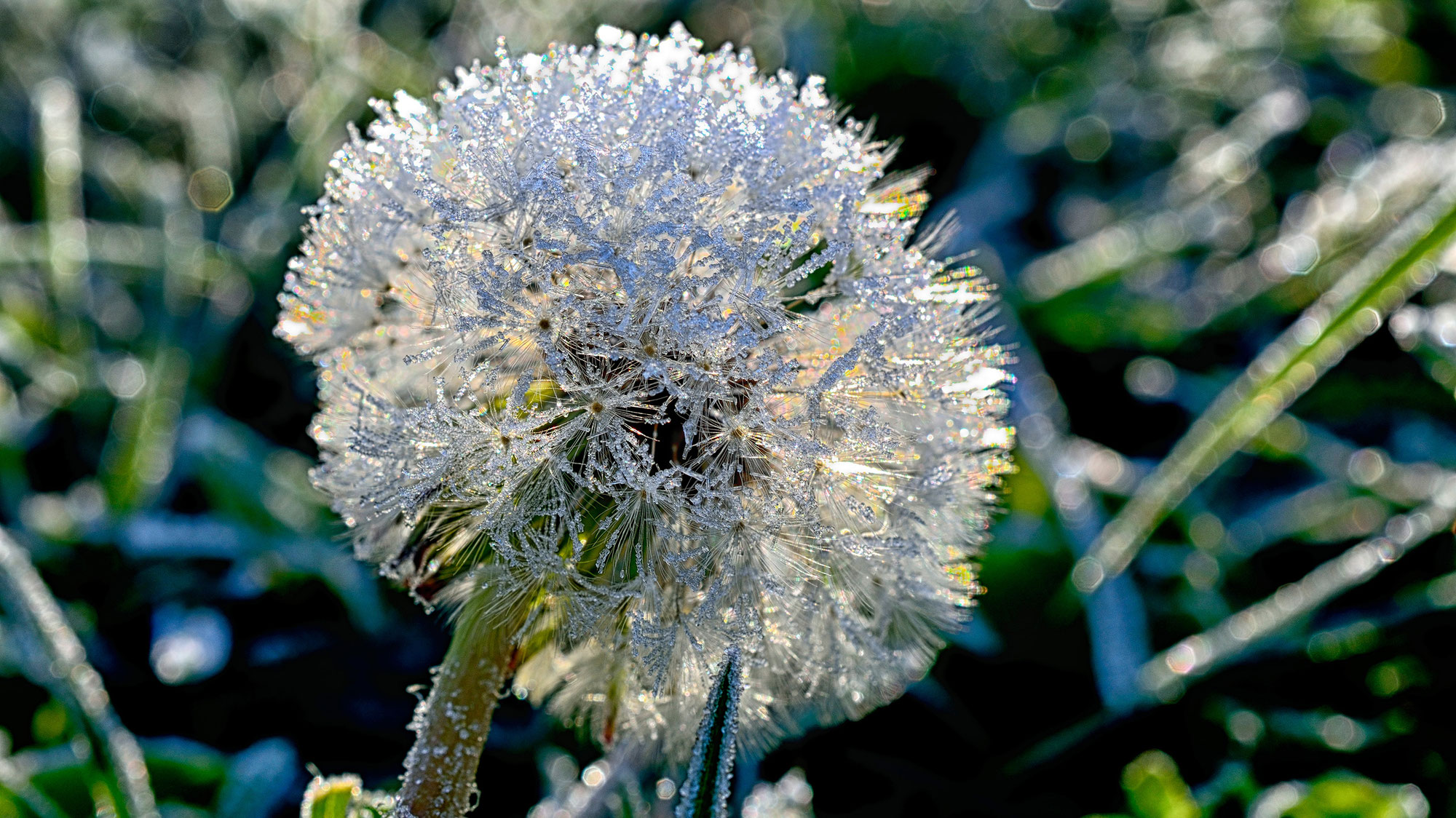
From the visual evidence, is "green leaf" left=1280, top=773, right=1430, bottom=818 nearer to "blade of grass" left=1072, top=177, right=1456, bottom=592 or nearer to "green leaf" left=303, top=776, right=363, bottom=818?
"blade of grass" left=1072, top=177, right=1456, bottom=592

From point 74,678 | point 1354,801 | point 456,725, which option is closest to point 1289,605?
point 1354,801

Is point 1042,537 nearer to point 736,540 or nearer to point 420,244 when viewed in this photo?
point 736,540

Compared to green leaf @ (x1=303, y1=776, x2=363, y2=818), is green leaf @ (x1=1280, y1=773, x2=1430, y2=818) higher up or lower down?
higher up

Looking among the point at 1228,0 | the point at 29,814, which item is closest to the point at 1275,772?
the point at 29,814

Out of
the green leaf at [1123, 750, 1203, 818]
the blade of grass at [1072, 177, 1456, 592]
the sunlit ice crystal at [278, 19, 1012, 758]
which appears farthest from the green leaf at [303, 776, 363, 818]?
the blade of grass at [1072, 177, 1456, 592]

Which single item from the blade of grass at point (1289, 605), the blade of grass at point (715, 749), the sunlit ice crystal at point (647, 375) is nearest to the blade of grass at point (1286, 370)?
the blade of grass at point (1289, 605)

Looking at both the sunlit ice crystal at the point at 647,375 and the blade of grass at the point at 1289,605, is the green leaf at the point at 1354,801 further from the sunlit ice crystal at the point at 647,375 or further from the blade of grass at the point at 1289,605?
the sunlit ice crystal at the point at 647,375

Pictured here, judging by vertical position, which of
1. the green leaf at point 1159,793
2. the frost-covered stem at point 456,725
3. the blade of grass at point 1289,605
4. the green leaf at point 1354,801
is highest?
the blade of grass at point 1289,605
